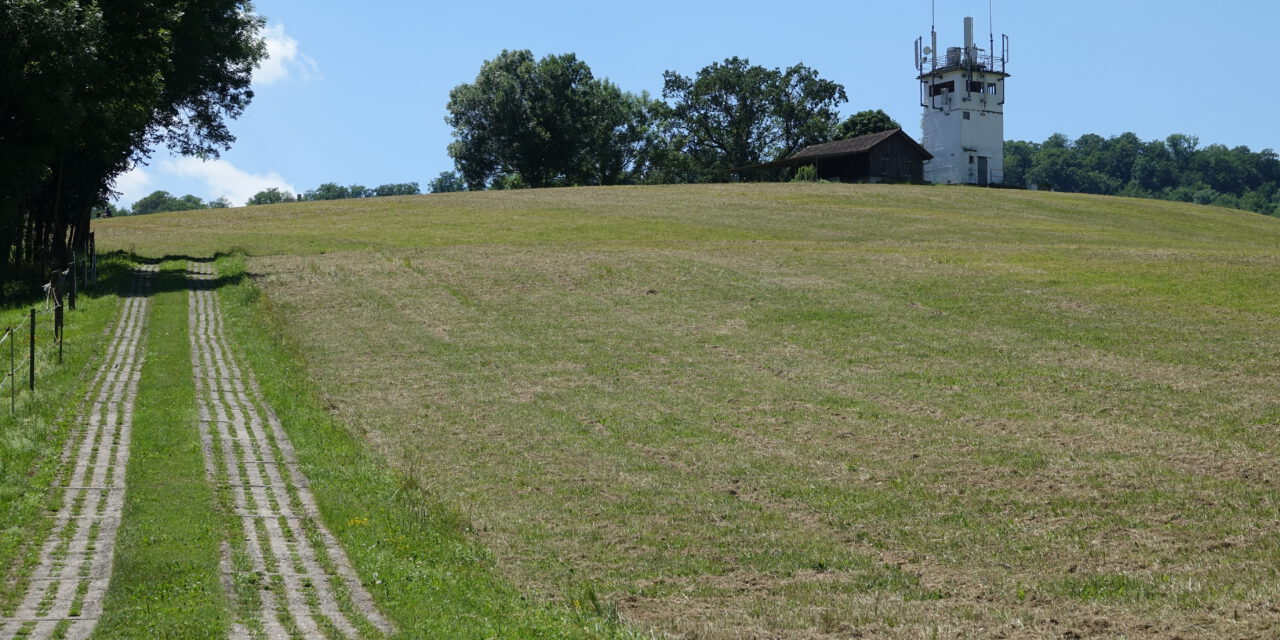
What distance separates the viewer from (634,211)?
69.4m

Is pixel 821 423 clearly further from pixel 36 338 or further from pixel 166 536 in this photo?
pixel 36 338

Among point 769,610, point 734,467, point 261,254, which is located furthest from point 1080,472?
point 261,254

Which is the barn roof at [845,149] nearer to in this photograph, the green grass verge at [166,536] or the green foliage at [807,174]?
the green foliage at [807,174]

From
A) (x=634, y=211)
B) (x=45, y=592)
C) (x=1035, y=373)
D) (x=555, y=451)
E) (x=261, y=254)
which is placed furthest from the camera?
(x=634, y=211)

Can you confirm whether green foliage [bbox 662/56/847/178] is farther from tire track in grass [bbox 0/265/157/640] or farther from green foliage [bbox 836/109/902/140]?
tire track in grass [bbox 0/265/157/640]

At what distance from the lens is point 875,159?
327 ft

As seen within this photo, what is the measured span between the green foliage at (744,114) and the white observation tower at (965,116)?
20277mm

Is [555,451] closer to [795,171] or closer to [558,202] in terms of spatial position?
[558,202]

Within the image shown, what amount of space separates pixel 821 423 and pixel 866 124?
359ft

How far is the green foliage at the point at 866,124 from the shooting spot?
12538cm

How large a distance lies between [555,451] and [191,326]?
17.3m

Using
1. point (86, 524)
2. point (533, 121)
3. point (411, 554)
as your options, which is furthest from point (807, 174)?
point (86, 524)

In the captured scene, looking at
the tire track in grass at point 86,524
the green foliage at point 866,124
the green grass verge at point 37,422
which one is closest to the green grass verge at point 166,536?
the tire track in grass at point 86,524

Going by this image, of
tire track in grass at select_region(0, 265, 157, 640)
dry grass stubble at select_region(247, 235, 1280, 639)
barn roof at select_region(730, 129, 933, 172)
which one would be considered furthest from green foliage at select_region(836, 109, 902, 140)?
tire track in grass at select_region(0, 265, 157, 640)
